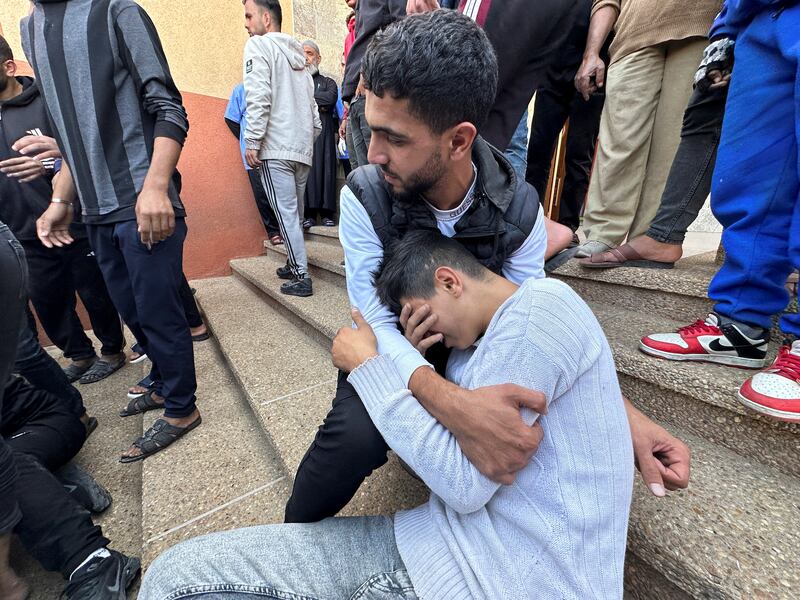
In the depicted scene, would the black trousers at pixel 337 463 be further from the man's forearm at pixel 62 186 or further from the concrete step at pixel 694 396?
the man's forearm at pixel 62 186

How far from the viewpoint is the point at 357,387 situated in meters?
0.85

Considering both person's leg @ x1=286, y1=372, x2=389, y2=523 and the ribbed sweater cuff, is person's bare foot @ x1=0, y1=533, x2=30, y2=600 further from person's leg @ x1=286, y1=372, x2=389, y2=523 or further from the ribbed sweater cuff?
the ribbed sweater cuff

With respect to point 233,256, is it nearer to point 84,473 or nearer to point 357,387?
point 84,473

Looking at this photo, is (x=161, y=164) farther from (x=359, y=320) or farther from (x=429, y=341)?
(x=429, y=341)

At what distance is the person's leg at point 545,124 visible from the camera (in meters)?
2.26

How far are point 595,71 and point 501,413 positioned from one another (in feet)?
7.09

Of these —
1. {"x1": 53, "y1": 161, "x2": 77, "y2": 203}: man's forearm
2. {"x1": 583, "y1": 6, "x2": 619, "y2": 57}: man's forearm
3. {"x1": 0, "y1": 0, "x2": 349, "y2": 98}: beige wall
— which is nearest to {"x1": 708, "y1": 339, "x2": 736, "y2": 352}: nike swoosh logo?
{"x1": 583, "y1": 6, "x2": 619, "y2": 57}: man's forearm

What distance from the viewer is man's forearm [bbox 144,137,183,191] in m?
1.44

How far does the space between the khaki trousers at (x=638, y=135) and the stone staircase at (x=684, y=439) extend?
1.23ft

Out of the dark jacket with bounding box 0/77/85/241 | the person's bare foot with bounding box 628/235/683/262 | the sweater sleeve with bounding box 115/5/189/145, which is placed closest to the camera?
the sweater sleeve with bounding box 115/5/189/145

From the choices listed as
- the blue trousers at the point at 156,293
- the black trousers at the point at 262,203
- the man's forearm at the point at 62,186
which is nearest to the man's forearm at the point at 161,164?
the blue trousers at the point at 156,293

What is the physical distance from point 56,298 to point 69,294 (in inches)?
3.0

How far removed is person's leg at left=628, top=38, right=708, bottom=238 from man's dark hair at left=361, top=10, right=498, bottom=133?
1.36 meters

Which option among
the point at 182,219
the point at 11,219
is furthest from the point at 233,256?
the point at 182,219
